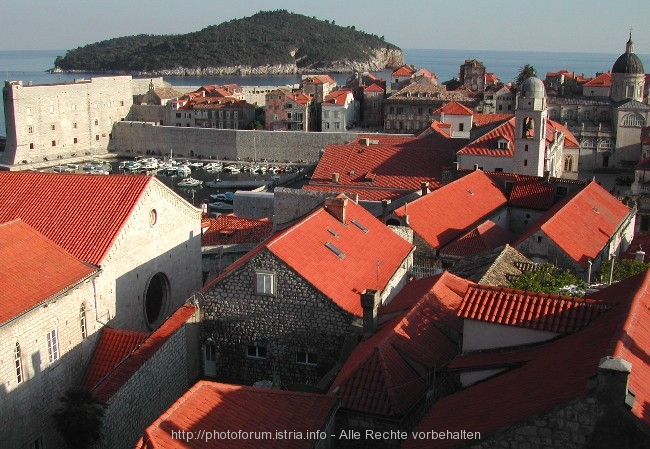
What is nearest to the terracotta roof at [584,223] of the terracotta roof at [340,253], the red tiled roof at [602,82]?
the terracotta roof at [340,253]

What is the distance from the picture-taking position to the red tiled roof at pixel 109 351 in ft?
51.5

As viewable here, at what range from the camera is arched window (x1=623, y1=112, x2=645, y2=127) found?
56.4 meters

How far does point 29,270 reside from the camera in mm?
14984

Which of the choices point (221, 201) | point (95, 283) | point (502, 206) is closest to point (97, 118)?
point (221, 201)

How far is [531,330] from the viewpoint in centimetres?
997

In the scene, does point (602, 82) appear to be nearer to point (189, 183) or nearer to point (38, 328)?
point (189, 183)

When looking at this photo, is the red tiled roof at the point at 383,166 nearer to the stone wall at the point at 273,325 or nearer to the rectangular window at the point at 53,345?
the stone wall at the point at 273,325

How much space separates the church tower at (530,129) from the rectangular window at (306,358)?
21.5m

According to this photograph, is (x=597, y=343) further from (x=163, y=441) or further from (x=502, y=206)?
(x=502, y=206)

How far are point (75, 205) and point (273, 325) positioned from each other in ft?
22.5

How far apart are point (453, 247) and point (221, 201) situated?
113 ft

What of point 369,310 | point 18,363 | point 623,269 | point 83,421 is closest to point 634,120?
point 623,269

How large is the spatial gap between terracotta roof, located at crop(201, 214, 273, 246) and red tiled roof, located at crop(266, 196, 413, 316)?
565 centimetres

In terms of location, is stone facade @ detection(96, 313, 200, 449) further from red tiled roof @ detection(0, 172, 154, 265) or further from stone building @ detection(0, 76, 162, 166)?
stone building @ detection(0, 76, 162, 166)
